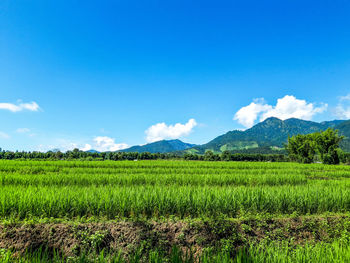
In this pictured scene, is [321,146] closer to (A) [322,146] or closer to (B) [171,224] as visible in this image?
(A) [322,146]

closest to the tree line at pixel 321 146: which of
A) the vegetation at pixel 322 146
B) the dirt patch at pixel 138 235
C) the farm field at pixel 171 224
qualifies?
the vegetation at pixel 322 146

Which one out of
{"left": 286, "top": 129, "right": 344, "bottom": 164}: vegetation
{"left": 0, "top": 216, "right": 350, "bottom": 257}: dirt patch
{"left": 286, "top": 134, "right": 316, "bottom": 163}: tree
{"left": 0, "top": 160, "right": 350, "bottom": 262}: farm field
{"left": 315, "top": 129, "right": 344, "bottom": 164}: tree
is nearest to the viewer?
{"left": 0, "top": 160, "right": 350, "bottom": 262}: farm field

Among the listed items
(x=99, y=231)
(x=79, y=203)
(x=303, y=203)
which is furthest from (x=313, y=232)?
(x=79, y=203)

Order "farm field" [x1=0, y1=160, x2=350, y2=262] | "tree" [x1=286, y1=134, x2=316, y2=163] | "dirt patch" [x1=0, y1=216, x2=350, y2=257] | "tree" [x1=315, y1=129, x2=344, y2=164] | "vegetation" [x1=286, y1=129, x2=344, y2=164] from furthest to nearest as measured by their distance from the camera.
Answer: "tree" [x1=286, y1=134, x2=316, y2=163] < "vegetation" [x1=286, y1=129, x2=344, y2=164] < "tree" [x1=315, y1=129, x2=344, y2=164] < "dirt patch" [x1=0, y1=216, x2=350, y2=257] < "farm field" [x1=0, y1=160, x2=350, y2=262]

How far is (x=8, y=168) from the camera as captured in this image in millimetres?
16109

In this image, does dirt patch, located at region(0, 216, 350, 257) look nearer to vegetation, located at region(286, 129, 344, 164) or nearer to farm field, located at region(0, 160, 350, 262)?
farm field, located at region(0, 160, 350, 262)

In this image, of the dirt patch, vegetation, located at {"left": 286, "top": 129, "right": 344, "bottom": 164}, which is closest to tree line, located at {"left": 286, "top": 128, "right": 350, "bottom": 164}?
vegetation, located at {"left": 286, "top": 129, "right": 344, "bottom": 164}

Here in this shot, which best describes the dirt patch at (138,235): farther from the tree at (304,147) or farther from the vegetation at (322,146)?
the tree at (304,147)

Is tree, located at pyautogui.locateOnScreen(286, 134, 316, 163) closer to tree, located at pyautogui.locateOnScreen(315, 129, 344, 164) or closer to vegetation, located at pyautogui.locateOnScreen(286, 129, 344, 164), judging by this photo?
vegetation, located at pyautogui.locateOnScreen(286, 129, 344, 164)

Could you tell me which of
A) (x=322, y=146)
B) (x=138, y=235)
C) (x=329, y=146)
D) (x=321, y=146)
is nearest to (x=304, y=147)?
(x=321, y=146)

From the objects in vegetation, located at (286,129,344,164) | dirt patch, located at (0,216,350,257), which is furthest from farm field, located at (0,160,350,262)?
vegetation, located at (286,129,344,164)

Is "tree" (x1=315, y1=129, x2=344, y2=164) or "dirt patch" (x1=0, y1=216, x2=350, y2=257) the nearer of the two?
"dirt patch" (x1=0, y1=216, x2=350, y2=257)

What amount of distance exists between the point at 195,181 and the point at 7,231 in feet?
29.2

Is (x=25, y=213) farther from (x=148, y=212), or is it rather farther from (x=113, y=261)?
(x=113, y=261)
